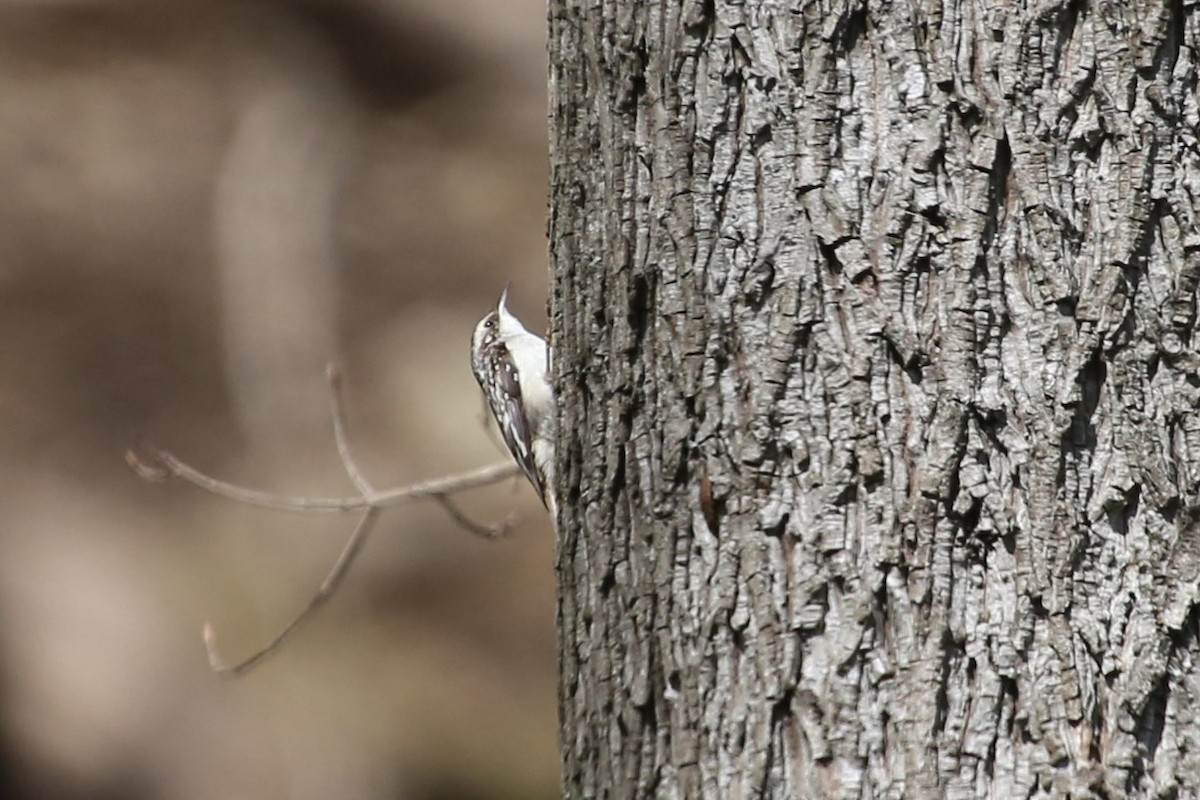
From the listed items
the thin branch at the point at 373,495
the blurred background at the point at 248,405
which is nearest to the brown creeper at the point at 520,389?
the thin branch at the point at 373,495

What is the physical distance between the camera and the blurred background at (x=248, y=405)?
8.06 m

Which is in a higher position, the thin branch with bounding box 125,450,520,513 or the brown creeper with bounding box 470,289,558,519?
the brown creeper with bounding box 470,289,558,519

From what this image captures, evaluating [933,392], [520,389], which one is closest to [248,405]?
[520,389]

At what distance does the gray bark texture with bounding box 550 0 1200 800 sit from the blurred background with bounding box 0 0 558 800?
5.98 m

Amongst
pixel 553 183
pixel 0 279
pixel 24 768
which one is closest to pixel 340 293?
pixel 0 279

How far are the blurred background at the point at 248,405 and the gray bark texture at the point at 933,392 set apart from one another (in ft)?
19.6

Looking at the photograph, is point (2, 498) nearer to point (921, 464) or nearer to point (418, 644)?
point (418, 644)

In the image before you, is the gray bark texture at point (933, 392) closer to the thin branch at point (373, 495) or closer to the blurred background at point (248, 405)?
Answer: the thin branch at point (373, 495)

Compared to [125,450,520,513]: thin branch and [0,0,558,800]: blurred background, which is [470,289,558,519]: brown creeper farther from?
[0,0,558,800]: blurred background

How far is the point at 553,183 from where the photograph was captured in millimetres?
2342

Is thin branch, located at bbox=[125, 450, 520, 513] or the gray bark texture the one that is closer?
the gray bark texture

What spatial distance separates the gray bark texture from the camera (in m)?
1.88

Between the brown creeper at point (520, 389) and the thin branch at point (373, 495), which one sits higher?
the brown creeper at point (520, 389)

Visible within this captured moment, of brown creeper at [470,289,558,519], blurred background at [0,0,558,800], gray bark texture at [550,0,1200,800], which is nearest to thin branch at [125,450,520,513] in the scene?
brown creeper at [470,289,558,519]
